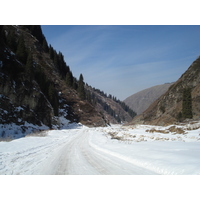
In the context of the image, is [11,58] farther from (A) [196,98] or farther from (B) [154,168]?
(A) [196,98]

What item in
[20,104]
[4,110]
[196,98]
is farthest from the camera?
[196,98]

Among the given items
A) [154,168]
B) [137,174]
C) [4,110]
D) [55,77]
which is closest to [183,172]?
[154,168]

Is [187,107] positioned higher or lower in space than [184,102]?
lower

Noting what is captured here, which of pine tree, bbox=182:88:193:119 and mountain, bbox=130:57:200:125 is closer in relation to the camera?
pine tree, bbox=182:88:193:119

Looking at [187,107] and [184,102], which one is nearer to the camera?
[187,107]

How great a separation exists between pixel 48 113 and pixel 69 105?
1113 inches

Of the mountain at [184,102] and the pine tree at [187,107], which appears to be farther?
the mountain at [184,102]
